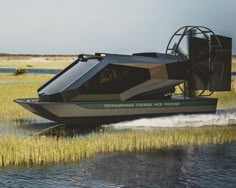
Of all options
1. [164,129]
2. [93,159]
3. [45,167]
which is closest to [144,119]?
[164,129]

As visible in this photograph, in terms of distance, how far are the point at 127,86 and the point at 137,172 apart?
21.2 ft

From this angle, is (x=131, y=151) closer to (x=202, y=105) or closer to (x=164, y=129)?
(x=164, y=129)

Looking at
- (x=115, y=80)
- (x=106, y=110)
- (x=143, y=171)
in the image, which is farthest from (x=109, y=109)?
(x=143, y=171)

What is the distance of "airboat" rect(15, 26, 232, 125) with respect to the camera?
1616 centimetres

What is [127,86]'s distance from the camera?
56.0 feet

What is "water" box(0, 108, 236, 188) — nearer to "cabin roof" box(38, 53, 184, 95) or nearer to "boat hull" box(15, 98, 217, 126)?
"boat hull" box(15, 98, 217, 126)

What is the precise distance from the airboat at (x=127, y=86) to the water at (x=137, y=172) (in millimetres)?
3861

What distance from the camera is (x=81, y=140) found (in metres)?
13.7

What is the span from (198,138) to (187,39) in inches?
238

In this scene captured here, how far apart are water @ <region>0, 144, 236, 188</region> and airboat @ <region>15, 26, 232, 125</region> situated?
3.86 m

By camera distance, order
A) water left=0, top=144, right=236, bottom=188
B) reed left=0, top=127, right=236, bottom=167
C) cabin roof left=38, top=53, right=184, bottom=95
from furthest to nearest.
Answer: cabin roof left=38, top=53, right=184, bottom=95 → reed left=0, top=127, right=236, bottom=167 → water left=0, top=144, right=236, bottom=188

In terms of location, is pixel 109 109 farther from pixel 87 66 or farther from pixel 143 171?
pixel 143 171

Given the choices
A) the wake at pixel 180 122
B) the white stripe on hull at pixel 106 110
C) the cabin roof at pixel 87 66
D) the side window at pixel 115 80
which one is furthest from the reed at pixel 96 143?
the cabin roof at pixel 87 66

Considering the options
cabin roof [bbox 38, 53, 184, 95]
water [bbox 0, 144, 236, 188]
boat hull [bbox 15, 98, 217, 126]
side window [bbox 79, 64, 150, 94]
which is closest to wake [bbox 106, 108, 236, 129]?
boat hull [bbox 15, 98, 217, 126]
